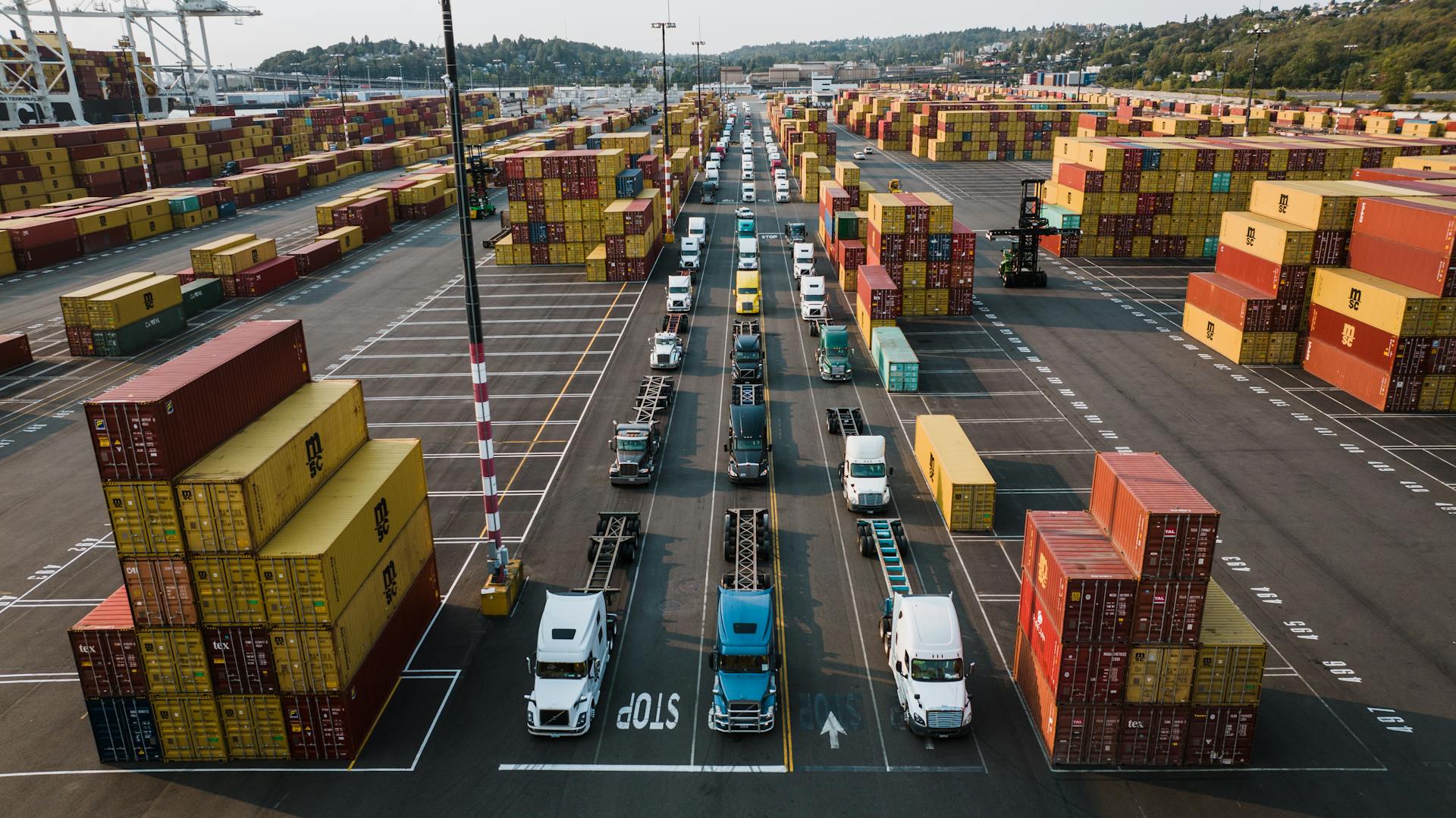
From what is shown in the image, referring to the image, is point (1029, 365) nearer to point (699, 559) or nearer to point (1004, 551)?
point (1004, 551)

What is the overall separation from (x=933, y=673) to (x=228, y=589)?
17915 mm

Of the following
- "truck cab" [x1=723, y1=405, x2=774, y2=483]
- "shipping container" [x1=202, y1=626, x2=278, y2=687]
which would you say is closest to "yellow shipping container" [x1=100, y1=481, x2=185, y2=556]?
"shipping container" [x1=202, y1=626, x2=278, y2=687]

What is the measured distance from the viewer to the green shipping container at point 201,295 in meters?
66.8

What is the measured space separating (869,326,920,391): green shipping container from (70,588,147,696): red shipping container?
36753 millimetres

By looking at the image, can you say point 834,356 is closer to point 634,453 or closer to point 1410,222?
point 634,453

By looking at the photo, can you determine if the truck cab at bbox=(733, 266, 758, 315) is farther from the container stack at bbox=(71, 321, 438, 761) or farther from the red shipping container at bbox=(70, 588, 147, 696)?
the red shipping container at bbox=(70, 588, 147, 696)

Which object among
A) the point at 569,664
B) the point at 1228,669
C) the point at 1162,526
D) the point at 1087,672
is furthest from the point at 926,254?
the point at 569,664

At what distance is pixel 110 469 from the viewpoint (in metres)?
20.3

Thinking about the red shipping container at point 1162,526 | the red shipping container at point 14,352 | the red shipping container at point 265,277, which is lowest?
the red shipping container at point 14,352

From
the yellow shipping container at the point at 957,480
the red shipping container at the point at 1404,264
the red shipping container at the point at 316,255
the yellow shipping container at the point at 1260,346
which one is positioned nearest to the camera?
the yellow shipping container at the point at 957,480

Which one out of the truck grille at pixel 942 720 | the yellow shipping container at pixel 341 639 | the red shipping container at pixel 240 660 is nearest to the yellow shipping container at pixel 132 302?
the yellow shipping container at pixel 341 639

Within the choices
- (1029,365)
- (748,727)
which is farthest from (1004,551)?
(1029,365)

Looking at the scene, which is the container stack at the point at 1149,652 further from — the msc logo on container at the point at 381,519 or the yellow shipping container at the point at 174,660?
the yellow shipping container at the point at 174,660

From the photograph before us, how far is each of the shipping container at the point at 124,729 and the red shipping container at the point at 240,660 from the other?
6.95 feet
